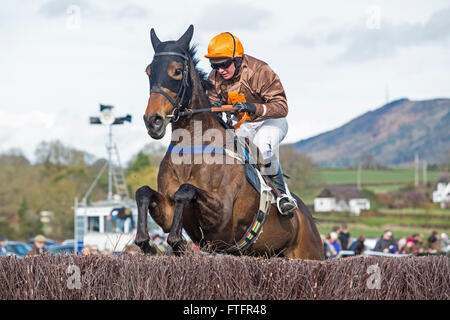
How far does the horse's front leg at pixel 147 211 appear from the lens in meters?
5.15

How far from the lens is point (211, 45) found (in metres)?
5.90

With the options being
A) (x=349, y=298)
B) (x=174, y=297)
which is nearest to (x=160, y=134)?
(x=174, y=297)

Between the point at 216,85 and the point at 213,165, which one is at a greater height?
the point at 216,85

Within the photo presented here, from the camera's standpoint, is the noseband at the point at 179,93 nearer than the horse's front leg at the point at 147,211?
No

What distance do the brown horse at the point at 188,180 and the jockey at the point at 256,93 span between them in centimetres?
19

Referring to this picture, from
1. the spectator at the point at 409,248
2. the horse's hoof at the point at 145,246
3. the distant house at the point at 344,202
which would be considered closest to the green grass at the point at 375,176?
the distant house at the point at 344,202

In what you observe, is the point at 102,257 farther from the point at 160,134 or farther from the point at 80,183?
the point at 80,183

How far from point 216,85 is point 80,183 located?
50915 mm

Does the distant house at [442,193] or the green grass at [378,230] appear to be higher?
the distant house at [442,193]

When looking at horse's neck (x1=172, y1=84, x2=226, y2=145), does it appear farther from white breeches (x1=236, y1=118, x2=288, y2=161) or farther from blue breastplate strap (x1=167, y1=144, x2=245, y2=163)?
white breeches (x1=236, y1=118, x2=288, y2=161)

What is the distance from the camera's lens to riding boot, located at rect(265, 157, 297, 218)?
6.05 meters

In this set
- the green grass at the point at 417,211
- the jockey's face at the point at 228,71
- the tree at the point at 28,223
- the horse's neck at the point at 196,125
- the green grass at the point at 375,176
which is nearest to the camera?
the horse's neck at the point at 196,125

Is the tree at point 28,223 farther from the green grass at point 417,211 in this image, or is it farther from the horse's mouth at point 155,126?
the horse's mouth at point 155,126

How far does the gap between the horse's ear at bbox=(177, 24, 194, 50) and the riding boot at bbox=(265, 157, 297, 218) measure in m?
1.39
